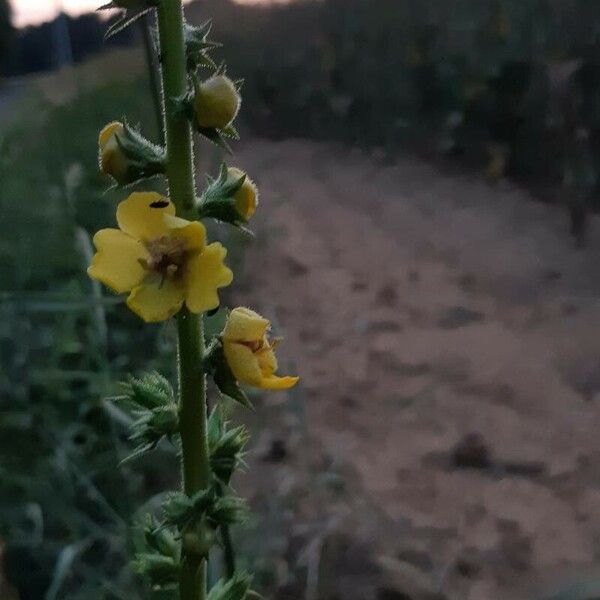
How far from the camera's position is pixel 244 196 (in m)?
1.14

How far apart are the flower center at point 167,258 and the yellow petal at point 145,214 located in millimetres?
13

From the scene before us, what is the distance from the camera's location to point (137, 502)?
97.9 inches

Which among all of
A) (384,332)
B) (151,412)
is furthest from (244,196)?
(384,332)

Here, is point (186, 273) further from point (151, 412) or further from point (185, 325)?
point (151, 412)

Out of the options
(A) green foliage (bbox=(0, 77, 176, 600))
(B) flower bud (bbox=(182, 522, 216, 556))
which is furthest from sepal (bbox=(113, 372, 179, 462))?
(A) green foliage (bbox=(0, 77, 176, 600))

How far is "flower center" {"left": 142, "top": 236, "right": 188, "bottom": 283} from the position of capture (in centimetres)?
103

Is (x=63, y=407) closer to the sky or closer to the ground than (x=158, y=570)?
closer to the ground

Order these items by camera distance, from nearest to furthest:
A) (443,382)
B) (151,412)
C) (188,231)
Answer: (188,231) → (151,412) → (443,382)

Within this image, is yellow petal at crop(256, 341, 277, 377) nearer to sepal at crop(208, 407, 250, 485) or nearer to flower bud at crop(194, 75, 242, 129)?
sepal at crop(208, 407, 250, 485)

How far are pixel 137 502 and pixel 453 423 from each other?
1.43 metres

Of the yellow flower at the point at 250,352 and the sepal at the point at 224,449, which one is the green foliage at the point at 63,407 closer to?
the sepal at the point at 224,449

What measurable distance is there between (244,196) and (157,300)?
0.18 metres

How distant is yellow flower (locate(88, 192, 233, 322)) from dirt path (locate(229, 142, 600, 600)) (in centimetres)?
145

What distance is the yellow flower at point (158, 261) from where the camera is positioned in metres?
1.02
